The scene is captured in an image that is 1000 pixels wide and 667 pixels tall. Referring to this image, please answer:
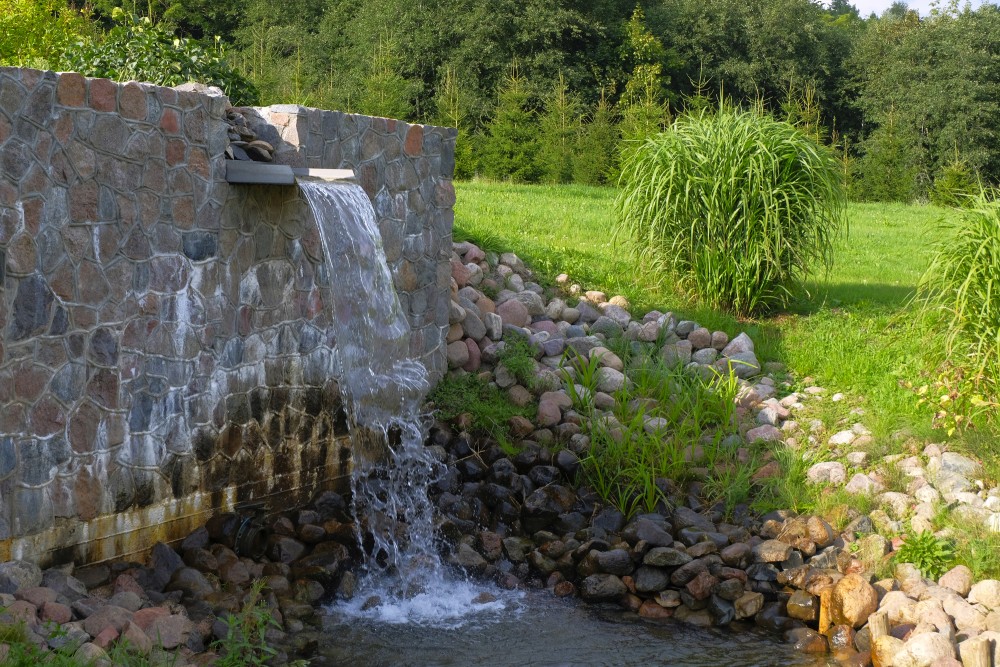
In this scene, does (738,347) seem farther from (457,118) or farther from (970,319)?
(457,118)

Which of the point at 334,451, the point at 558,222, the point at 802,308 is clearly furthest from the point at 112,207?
the point at 558,222

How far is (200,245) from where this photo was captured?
5.79 meters

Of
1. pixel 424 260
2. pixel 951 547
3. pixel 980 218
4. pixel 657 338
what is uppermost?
pixel 980 218

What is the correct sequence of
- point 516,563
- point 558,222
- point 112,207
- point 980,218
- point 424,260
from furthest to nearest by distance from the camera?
point 558,222 < point 424,260 < point 980,218 < point 516,563 < point 112,207

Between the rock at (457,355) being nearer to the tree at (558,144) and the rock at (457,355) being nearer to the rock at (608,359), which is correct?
the rock at (608,359)

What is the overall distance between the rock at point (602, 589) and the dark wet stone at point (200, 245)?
294 centimetres

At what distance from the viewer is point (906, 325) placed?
8039 millimetres

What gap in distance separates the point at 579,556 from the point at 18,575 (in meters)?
3.20

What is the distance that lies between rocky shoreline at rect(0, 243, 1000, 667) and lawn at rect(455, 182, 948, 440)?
0.36m

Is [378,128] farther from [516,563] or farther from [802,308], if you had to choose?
[802,308]

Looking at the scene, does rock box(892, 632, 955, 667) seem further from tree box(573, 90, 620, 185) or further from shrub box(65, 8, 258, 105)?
tree box(573, 90, 620, 185)

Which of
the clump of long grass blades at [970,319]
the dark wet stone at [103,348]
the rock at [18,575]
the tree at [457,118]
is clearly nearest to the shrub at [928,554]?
the clump of long grass blades at [970,319]

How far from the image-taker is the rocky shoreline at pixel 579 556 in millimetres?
5008

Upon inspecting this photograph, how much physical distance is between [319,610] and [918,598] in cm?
337
